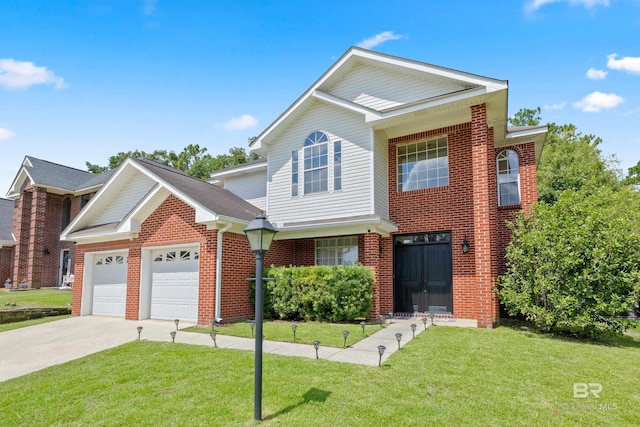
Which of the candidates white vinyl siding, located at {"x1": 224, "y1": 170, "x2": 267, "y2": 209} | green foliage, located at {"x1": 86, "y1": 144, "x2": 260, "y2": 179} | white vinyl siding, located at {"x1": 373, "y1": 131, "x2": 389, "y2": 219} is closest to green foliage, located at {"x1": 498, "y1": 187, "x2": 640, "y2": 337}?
white vinyl siding, located at {"x1": 373, "y1": 131, "x2": 389, "y2": 219}

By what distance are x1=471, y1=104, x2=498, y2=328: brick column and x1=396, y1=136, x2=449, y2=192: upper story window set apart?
1669 millimetres

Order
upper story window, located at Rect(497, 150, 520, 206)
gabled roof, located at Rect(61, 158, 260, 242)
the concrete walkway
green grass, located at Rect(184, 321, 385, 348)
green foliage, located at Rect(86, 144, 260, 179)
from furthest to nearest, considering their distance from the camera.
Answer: green foliage, located at Rect(86, 144, 260, 179) < upper story window, located at Rect(497, 150, 520, 206) < gabled roof, located at Rect(61, 158, 260, 242) < green grass, located at Rect(184, 321, 385, 348) < the concrete walkway

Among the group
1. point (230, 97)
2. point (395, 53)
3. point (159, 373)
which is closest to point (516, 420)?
point (159, 373)

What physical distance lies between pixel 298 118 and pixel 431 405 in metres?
10.3

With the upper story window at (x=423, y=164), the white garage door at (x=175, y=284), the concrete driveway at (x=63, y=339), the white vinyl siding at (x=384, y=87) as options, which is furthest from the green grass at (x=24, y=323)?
the upper story window at (x=423, y=164)

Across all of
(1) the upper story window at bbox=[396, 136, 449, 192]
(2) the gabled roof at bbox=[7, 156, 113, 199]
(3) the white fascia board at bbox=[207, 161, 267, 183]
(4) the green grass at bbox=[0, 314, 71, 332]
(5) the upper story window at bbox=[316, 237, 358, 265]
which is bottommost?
(4) the green grass at bbox=[0, 314, 71, 332]

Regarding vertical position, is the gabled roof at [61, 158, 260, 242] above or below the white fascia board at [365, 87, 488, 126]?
below

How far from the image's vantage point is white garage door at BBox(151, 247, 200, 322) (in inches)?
428

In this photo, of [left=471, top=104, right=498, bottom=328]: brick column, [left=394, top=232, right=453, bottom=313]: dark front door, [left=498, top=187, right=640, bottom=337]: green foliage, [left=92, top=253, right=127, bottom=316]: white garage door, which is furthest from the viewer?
[left=92, top=253, right=127, bottom=316]: white garage door

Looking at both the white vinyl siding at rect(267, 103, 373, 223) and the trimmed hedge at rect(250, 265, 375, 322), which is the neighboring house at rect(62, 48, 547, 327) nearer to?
the white vinyl siding at rect(267, 103, 373, 223)

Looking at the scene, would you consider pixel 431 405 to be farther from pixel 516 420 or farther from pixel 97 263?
pixel 97 263

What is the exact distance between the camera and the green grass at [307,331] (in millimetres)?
7777

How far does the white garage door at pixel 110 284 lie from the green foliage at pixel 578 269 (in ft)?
40.8

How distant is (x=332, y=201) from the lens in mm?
11531
